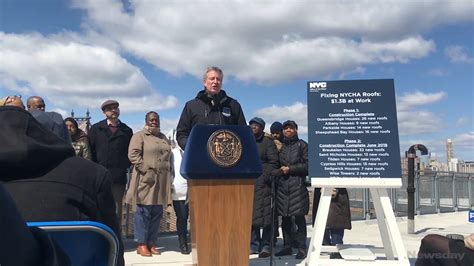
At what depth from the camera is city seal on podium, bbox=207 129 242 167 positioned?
3756mm

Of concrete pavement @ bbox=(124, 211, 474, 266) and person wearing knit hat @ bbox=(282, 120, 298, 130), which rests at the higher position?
person wearing knit hat @ bbox=(282, 120, 298, 130)

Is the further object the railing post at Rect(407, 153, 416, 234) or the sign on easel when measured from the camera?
the railing post at Rect(407, 153, 416, 234)

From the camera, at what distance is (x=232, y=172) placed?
149 inches

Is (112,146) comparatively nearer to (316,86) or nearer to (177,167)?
(177,167)

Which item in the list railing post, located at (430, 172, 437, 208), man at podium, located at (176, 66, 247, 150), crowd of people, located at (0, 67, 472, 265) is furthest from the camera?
railing post, located at (430, 172, 437, 208)

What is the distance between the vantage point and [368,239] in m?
7.63

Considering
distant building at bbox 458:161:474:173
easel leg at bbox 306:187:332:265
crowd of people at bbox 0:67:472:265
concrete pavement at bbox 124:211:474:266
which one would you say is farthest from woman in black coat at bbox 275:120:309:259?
distant building at bbox 458:161:474:173

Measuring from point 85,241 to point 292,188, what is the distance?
4.63 metres

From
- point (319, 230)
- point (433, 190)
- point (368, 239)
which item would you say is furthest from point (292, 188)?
point (433, 190)

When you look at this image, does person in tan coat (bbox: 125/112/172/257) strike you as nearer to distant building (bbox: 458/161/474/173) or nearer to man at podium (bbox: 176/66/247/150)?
man at podium (bbox: 176/66/247/150)

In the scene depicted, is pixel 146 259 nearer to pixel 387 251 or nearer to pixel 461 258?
pixel 387 251

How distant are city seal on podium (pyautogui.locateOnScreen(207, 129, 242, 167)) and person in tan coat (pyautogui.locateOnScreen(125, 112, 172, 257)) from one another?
213 cm

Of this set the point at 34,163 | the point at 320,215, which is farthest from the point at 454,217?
the point at 34,163

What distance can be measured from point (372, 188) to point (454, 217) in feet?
25.9
